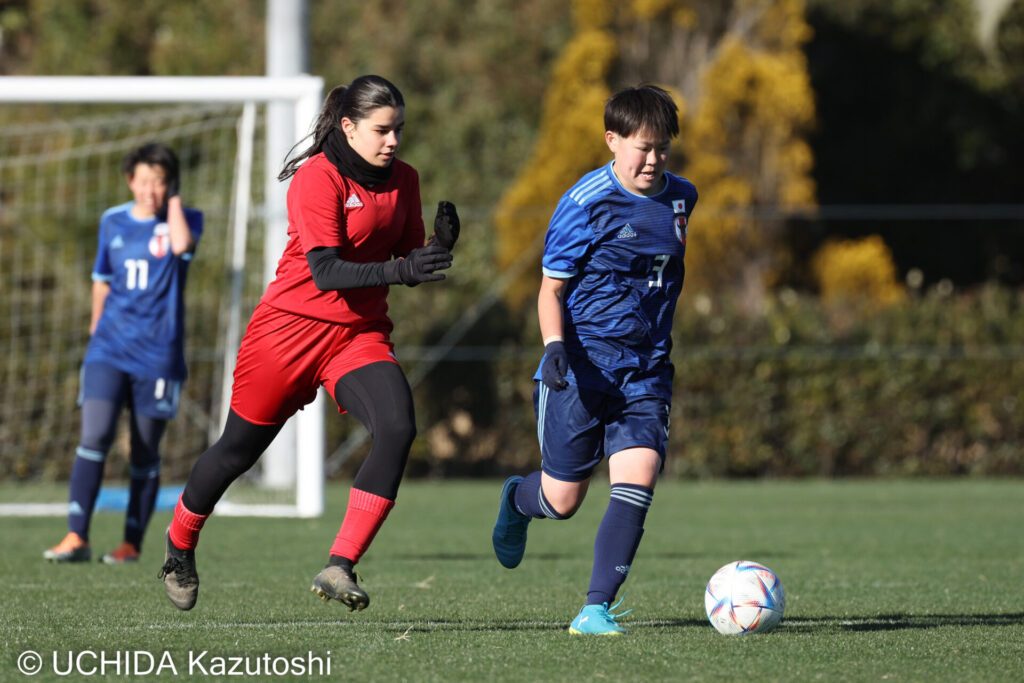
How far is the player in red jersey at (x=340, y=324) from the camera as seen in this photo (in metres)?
5.04

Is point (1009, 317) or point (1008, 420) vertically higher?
point (1009, 317)

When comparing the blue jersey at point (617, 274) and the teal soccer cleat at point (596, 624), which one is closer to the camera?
the teal soccer cleat at point (596, 624)

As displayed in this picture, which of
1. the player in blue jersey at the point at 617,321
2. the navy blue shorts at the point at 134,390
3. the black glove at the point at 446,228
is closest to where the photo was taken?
the black glove at the point at 446,228

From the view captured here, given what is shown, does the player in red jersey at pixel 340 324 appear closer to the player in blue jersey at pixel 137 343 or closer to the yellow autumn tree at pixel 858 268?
the player in blue jersey at pixel 137 343

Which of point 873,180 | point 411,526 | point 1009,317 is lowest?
point 411,526

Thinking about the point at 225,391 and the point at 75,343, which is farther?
the point at 75,343

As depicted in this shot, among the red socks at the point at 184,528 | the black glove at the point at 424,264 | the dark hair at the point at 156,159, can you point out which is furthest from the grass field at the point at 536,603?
the dark hair at the point at 156,159

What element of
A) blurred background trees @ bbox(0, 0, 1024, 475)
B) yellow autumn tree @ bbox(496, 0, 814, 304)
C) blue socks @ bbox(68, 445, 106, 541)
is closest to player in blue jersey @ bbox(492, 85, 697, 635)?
blue socks @ bbox(68, 445, 106, 541)

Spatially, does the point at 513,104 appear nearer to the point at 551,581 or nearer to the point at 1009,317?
the point at 1009,317

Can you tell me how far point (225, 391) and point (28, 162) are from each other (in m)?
3.86

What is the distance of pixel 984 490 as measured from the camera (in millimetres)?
14375

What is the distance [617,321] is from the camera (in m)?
5.36

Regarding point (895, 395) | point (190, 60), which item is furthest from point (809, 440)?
point (190, 60)

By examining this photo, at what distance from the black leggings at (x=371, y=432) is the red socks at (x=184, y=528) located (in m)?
0.16
